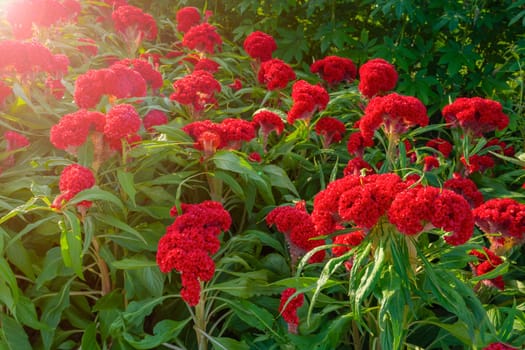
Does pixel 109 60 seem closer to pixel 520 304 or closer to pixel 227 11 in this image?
pixel 227 11

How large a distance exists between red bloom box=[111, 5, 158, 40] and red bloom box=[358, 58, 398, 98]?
152 cm

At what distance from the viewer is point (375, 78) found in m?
2.78

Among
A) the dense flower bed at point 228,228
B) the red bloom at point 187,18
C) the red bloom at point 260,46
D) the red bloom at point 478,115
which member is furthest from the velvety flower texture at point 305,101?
the red bloom at point 187,18

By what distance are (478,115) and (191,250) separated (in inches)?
62.3

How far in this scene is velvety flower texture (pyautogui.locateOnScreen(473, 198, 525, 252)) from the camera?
1.84 metres

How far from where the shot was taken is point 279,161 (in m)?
2.84

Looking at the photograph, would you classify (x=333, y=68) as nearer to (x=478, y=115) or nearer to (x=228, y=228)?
(x=478, y=115)

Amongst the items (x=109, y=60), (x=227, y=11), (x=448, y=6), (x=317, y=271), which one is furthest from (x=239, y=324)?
(x=227, y=11)

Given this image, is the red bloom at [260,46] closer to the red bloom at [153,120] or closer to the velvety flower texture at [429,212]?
the red bloom at [153,120]

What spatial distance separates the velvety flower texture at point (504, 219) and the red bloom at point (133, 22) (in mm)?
2465

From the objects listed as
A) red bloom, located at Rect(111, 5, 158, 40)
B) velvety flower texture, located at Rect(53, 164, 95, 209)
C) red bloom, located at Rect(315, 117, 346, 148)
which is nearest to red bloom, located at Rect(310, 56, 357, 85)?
red bloom, located at Rect(315, 117, 346, 148)

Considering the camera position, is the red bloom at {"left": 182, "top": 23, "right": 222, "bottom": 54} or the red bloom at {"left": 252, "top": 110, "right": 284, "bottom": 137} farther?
the red bloom at {"left": 182, "top": 23, "right": 222, "bottom": 54}

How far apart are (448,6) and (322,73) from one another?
41.4 inches

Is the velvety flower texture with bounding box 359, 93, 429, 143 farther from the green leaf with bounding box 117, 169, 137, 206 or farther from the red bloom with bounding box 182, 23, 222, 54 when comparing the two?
the red bloom with bounding box 182, 23, 222, 54
